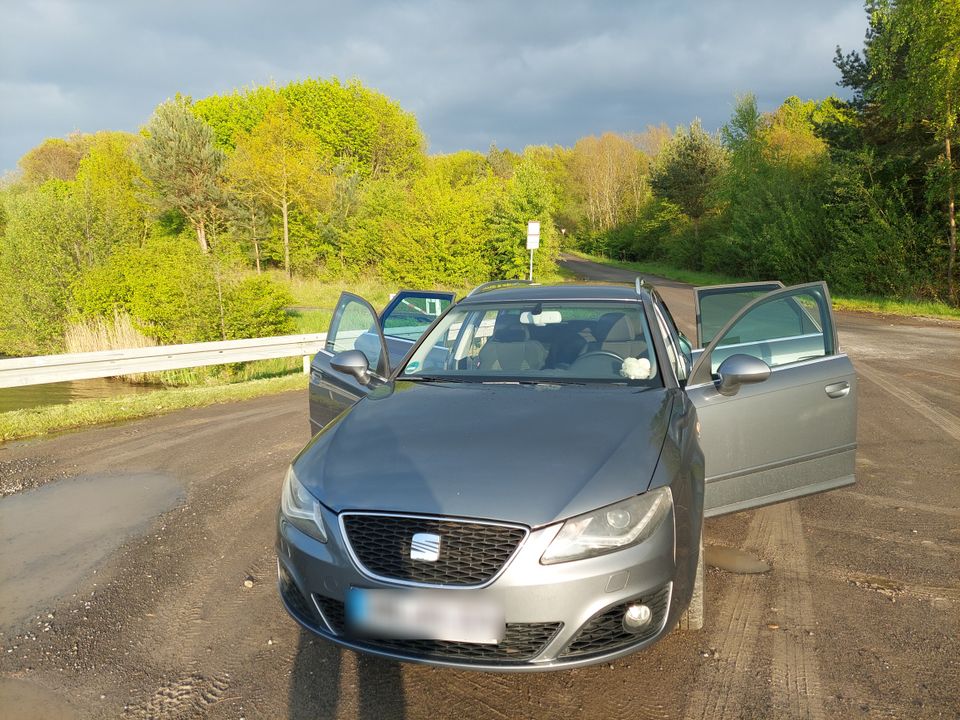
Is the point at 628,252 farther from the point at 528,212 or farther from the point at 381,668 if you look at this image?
the point at 381,668

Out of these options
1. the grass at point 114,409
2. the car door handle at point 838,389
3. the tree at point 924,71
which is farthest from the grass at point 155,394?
the tree at point 924,71

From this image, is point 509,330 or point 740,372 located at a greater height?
point 509,330

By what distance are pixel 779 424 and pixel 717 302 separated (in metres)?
1.37

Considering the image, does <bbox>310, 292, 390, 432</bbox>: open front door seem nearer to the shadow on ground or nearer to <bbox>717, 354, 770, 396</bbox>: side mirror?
the shadow on ground

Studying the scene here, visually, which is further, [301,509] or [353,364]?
[353,364]

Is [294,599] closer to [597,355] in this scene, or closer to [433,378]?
[433,378]

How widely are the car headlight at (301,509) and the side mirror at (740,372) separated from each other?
228 cm

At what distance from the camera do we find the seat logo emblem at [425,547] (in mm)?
2492

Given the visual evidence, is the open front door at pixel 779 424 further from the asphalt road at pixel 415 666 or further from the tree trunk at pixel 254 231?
the tree trunk at pixel 254 231

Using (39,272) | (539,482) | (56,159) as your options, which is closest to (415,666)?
(539,482)

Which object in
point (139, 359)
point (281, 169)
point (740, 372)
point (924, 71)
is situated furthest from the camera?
point (281, 169)

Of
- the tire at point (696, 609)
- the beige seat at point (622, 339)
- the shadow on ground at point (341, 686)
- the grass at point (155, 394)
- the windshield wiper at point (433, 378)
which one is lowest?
the grass at point (155, 394)

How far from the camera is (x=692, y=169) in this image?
5128 centimetres

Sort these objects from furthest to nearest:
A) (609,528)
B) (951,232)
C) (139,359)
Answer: (951,232) < (139,359) < (609,528)
